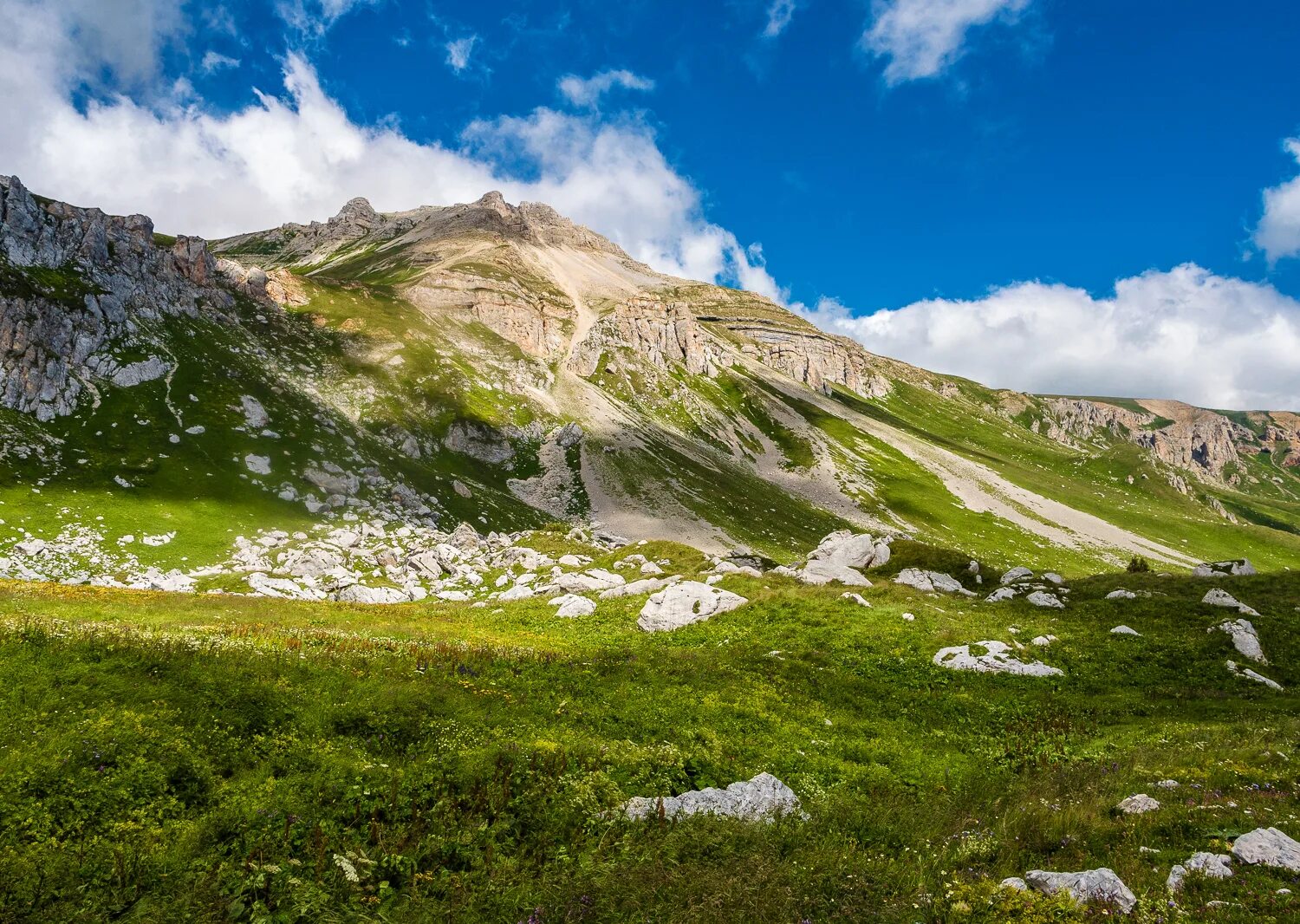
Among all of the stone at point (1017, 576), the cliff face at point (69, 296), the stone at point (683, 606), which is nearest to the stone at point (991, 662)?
the stone at point (683, 606)

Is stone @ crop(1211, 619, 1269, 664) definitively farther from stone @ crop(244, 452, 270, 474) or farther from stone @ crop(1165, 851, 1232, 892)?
stone @ crop(244, 452, 270, 474)

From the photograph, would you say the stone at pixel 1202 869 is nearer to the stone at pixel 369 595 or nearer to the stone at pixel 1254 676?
the stone at pixel 1254 676

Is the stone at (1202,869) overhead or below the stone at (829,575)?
overhead

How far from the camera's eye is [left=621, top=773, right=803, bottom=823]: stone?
1177 cm

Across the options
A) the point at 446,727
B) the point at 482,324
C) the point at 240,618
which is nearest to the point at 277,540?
the point at 240,618

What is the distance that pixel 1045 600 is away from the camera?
105 ft

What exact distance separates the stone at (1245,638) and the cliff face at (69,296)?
4128 inches

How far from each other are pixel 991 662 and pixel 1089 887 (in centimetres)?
1643

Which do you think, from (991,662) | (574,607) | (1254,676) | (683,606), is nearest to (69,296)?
(574,607)

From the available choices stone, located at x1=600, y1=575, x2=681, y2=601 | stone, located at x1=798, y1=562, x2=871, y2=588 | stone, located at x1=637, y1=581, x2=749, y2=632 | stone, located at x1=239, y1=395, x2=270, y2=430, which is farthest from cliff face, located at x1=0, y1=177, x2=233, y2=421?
stone, located at x1=798, y1=562, x2=871, y2=588

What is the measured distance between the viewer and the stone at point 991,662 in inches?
903

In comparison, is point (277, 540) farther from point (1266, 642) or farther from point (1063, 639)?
point (1266, 642)

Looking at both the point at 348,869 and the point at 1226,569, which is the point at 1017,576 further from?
the point at 348,869

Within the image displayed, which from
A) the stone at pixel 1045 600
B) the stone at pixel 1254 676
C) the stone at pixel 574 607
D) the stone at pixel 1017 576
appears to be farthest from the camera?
the stone at pixel 1017 576
